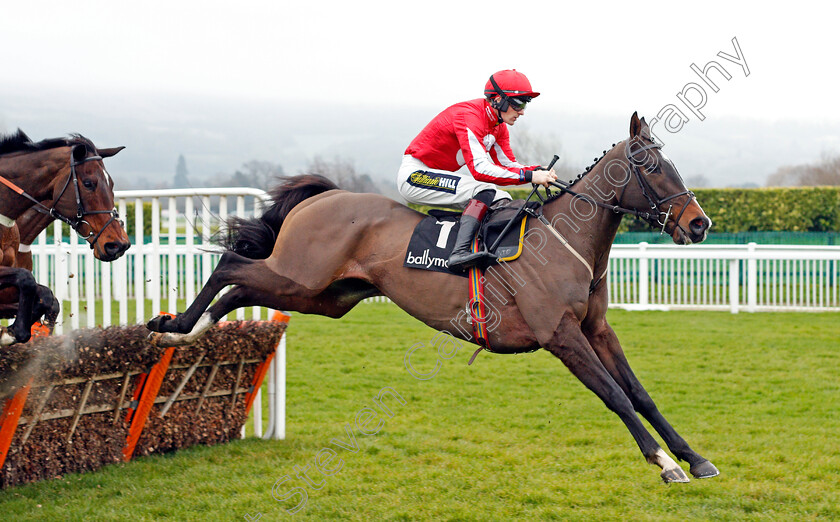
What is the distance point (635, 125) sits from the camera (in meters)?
4.20

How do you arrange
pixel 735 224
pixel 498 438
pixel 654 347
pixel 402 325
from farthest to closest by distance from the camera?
pixel 735 224
pixel 402 325
pixel 654 347
pixel 498 438

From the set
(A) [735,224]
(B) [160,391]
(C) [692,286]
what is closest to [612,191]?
(B) [160,391]

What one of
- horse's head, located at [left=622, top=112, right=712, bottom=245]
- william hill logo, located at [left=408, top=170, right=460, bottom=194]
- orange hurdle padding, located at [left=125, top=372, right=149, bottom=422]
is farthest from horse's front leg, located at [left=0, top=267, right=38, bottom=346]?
horse's head, located at [left=622, top=112, right=712, bottom=245]

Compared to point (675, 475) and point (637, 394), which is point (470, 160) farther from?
point (675, 475)

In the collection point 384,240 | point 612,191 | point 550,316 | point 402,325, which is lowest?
point 402,325

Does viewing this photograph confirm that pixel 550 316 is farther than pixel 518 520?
No

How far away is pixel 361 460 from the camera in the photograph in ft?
18.4

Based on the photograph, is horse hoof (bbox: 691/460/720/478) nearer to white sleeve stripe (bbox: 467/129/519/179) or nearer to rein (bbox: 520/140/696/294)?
rein (bbox: 520/140/696/294)

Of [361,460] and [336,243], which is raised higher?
[336,243]

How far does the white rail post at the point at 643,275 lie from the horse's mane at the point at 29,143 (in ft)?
30.9

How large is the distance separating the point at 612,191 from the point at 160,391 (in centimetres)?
312

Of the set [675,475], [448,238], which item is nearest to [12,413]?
[448,238]

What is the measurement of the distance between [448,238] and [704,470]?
1.68m

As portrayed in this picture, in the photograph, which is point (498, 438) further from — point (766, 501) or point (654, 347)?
point (654, 347)
